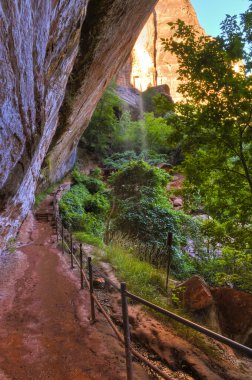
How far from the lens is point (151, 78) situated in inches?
2007

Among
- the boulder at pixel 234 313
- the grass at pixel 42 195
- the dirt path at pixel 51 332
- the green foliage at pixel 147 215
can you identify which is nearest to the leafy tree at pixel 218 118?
the boulder at pixel 234 313

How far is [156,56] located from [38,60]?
5467 centimetres

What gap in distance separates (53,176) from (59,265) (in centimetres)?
1310

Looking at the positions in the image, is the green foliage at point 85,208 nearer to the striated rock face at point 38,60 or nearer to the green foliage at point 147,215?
the green foliage at point 147,215

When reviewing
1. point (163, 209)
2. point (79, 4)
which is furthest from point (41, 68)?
point (163, 209)

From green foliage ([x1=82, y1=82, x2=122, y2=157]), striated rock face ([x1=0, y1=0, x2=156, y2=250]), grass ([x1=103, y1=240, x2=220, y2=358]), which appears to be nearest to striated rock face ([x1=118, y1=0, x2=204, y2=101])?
green foliage ([x1=82, y1=82, x2=122, y2=157])

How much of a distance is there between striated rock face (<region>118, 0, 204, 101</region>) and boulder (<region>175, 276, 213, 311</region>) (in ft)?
149

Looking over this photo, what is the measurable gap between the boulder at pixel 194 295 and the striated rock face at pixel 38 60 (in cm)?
464

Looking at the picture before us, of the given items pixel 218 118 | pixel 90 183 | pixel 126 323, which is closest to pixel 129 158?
pixel 90 183

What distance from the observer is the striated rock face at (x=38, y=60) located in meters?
3.78

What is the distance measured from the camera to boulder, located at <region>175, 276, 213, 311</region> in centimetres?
593

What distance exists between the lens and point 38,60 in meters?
4.92

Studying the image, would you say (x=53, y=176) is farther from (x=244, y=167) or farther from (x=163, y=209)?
(x=244, y=167)

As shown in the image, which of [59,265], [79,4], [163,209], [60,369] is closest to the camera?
[60,369]
